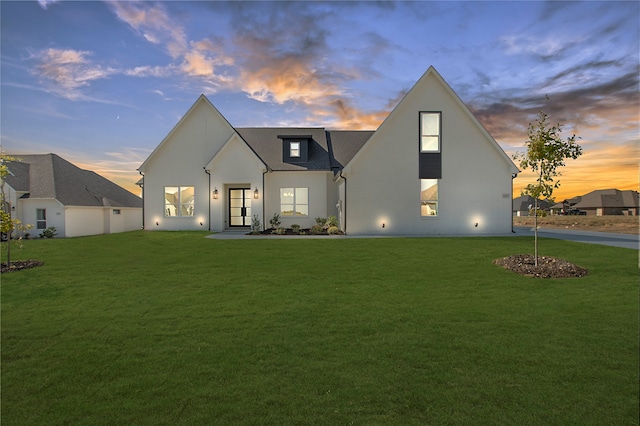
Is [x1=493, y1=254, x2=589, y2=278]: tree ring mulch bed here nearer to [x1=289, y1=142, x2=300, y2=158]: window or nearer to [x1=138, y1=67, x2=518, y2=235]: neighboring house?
[x1=138, y1=67, x2=518, y2=235]: neighboring house

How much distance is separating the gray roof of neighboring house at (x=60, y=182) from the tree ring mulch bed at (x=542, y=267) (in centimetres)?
3056

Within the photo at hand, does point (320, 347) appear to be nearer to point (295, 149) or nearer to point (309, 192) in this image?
point (309, 192)

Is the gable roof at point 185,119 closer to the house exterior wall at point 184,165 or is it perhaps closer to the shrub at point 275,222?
the house exterior wall at point 184,165

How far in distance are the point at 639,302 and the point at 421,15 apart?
9.65 metres

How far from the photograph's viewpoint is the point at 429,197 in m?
20.0

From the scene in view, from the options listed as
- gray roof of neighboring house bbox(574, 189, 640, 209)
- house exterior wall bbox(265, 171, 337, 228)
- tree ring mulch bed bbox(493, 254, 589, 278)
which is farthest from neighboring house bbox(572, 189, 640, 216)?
tree ring mulch bed bbox(493, 254, 589, 278)

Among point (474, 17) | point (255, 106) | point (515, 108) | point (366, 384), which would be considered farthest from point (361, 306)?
point (515, 108)

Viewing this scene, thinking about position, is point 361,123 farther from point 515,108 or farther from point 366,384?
point 366,384

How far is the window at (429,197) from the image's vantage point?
19969mm

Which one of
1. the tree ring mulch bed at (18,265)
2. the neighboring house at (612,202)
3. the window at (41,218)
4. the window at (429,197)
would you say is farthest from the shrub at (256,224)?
the neighboring house at (612,202)

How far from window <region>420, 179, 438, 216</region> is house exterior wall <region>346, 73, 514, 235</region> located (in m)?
0.28

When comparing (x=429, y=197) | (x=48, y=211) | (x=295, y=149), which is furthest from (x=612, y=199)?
(x=48, y=211)

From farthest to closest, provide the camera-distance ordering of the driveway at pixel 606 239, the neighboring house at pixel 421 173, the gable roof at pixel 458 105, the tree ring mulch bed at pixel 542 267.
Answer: the neighboring house at pixel 421 173, the gable roof at pixel 458 105, the driveway at pixel 606 239, the tree ring mulch bed at pixel 542 267

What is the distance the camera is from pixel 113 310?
269 inches
